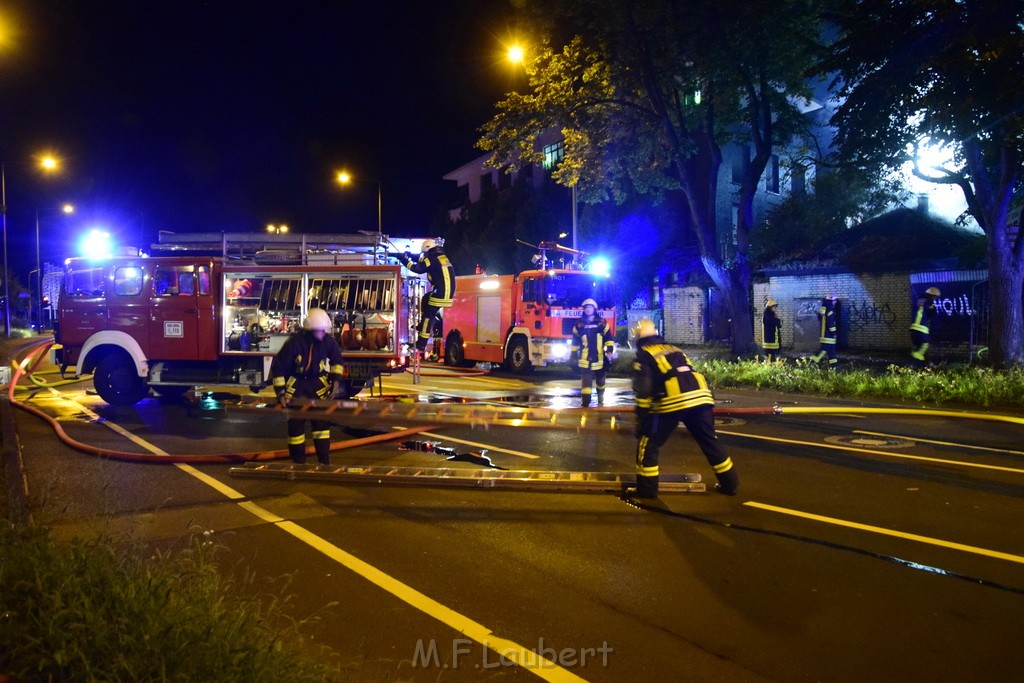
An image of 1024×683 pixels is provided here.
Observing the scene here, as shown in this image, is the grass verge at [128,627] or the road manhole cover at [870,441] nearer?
the grass verge at [128,627]

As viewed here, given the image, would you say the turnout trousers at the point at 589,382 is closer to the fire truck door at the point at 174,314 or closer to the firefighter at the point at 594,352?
the firefighter at the point at 594,352

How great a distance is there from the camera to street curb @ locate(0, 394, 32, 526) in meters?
5.83

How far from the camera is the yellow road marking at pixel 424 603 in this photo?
12.3 feet

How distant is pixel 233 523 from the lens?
6168 millimetres

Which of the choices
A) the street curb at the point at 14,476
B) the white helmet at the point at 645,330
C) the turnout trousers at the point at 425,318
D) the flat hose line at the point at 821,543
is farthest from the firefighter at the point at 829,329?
the street curb at the point at 14,476

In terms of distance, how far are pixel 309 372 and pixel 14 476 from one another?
120 inches

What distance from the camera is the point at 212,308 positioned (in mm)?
12883

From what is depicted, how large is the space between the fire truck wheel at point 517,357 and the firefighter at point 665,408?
1248 centimetres

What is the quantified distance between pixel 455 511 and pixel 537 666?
9.44 ft

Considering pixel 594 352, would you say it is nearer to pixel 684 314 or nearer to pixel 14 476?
pixel 14 476

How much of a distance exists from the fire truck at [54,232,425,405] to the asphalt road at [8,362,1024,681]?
3.58 m

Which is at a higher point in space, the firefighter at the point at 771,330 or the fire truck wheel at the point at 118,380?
the firefighter at the point at 771,330

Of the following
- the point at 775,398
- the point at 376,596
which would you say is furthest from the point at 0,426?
the point at 775,398

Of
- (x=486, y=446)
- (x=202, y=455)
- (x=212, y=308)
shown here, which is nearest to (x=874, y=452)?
(x=486, y=446)
